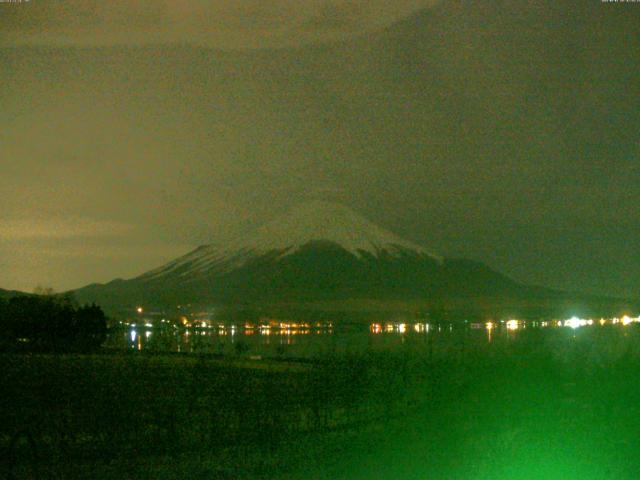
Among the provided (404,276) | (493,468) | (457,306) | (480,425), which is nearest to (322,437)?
(480,425)

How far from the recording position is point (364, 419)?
19.8 metres

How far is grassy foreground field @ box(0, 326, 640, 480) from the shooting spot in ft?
44.3

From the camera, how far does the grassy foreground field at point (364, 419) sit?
13515mm

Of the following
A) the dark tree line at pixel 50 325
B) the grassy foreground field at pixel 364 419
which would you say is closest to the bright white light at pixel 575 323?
the dark tree line at pixel 50 325

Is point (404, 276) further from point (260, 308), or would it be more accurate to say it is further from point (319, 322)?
point (319, 322)

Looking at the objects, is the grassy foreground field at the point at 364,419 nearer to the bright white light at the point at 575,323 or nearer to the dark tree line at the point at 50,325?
the dark tree line at the point at 50,325

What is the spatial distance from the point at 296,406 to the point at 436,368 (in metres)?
3.29

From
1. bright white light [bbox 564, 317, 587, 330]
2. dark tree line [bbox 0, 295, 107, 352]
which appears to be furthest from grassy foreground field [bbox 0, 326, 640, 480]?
bright white light [bbox 564, 317, 587, 330]

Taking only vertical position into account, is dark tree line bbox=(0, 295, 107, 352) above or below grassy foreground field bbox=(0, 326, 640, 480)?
above

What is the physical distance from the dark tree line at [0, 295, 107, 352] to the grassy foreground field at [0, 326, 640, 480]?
21.5 metres

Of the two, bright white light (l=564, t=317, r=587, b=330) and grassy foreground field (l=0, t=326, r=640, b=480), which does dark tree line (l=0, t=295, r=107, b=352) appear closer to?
grassy foreground field (l=0, t=326, r=640, b=480)

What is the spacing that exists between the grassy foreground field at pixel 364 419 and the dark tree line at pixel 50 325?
70.5 ft

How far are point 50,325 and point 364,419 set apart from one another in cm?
3517

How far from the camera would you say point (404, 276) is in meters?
192
